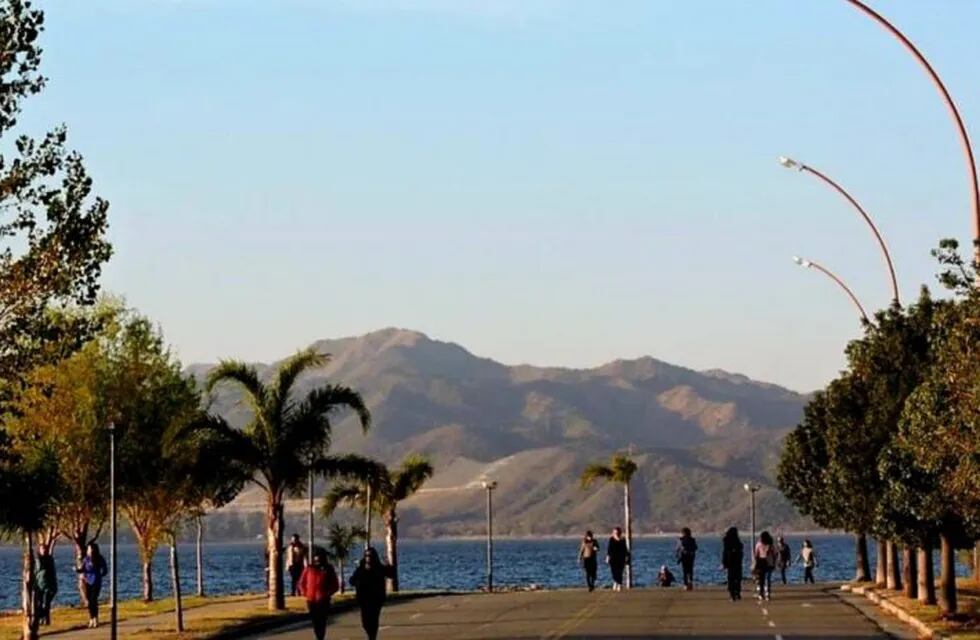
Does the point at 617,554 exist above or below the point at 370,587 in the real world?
above

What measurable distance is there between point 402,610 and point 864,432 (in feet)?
42.0

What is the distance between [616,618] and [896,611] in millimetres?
6288

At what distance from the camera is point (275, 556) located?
55.4 meters

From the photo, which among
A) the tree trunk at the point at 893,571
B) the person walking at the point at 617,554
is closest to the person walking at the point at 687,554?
the person walking at the point at 617,554

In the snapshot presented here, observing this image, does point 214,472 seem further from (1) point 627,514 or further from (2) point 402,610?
(1) point 627,514

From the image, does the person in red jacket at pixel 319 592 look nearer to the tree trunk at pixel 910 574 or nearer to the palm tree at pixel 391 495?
the tree trunk at pixel 910 574

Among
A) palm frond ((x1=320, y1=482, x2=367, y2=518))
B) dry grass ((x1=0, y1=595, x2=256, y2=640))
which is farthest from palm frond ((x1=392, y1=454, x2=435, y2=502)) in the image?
dry grass ((x1=0, y1=595, x2=256, y2=640))

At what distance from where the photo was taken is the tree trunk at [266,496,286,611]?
55.3 m

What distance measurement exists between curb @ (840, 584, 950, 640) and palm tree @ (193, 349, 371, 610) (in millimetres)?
13967

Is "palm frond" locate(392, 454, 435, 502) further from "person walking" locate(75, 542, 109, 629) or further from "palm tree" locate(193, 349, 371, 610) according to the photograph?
"person walking" locate(75, 542, 109, 629)

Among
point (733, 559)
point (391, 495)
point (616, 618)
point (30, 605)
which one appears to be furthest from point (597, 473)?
point (30, 605)

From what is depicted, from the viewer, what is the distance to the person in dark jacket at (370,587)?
3909cm

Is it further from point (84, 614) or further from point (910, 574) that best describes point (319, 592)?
point (910, 574)

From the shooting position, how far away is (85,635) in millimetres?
45875
